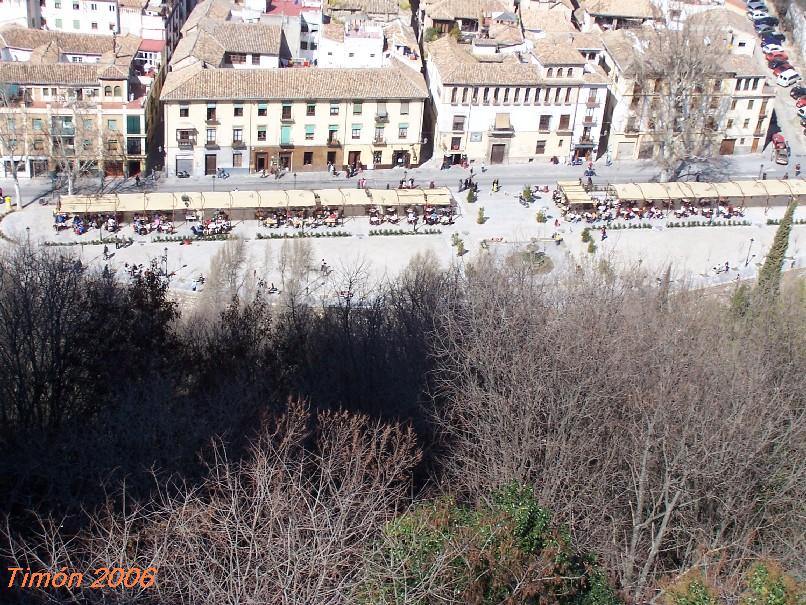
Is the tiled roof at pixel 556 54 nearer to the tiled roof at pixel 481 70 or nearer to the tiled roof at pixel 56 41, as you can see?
the tiled roof at pixel 481 70

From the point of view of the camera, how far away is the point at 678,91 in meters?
72.6

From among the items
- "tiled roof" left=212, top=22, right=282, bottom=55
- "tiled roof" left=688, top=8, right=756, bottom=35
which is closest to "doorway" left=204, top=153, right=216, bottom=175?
"tiled roof" left=212, top=22, right=282, bottom=55

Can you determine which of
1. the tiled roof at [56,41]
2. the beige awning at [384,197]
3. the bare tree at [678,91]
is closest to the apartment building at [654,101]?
the bare tree at [678,91]

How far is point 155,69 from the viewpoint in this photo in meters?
73.2

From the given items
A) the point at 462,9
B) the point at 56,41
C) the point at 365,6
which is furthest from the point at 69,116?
the point at 462,9

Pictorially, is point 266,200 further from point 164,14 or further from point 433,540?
point 433,540

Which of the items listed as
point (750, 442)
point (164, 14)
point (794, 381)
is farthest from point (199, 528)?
point (164, 14)

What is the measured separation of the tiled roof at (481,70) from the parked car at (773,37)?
32.3 meters

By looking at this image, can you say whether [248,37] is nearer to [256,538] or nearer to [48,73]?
[48,73]

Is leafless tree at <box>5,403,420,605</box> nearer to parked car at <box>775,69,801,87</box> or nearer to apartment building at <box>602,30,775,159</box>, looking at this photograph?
apartment building at <box>602,30,775,159</box>

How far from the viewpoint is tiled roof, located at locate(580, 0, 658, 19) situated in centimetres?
8106

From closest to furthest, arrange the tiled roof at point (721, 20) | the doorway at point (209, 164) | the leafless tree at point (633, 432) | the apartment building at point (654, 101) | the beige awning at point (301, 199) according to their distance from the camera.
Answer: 1. the leafless tree at point (633, 432)
2. the beige awning at point (301, 199)
3. the doorway at point (209, 164)
4. the apartment building at point (654, 101)
5. the tiled roof at point (721, 20)

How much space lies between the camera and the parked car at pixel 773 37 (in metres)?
95.4

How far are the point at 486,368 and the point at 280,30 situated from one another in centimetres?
4240
